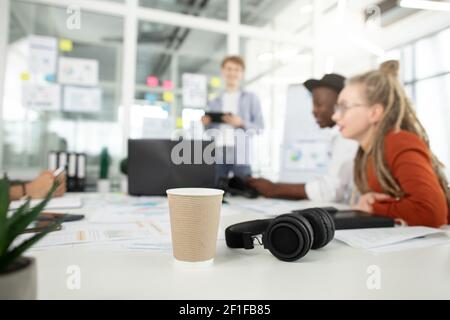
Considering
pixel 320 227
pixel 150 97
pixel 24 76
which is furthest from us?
pixel 150 97

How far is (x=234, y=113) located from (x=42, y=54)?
166cm

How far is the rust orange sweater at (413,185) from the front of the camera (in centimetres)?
93

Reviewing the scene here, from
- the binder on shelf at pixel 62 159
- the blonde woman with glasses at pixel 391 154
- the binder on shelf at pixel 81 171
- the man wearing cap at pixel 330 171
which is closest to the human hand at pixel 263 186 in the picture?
the man wearing cap at pixel 330 171

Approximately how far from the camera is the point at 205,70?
10.8 ft

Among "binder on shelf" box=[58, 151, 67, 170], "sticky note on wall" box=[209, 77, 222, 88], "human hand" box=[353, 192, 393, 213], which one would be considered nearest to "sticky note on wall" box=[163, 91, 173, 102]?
"sticky note on wall" box=[209, 77, 222, 88]

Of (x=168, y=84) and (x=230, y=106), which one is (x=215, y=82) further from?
(x=230, y=106)

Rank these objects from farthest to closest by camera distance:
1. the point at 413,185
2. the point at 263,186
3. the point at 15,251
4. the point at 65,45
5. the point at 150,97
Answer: the point at 150,97 → the point at 65,45 → the point at 263,186 → the point at 413,185 → the point at 15,251

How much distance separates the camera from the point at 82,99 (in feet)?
9.00

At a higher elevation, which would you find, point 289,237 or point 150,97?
point 150,97

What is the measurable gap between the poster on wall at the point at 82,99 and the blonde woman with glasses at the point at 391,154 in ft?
7.04

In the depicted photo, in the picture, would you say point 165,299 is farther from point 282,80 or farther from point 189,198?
point 282,80

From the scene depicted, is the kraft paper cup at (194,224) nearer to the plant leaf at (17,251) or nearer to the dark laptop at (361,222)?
the plant leaf at (17,251)

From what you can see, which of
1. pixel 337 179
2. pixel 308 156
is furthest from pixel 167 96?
pixel 337 179

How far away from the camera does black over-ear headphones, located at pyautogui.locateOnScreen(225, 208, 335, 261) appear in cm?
57
